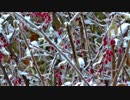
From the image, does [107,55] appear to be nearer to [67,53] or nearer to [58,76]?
[67,53]

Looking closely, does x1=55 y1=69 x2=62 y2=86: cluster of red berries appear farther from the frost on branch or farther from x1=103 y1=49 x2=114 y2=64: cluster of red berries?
x1=103 y1=49 x2=114 y2=64: cluster of red berries

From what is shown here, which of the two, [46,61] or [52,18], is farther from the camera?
[46,61]

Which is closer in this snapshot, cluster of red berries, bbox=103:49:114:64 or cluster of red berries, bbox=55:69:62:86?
cluster of red berries, bbox=103:49:114:64

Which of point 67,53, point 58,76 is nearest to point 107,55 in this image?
point 67,53

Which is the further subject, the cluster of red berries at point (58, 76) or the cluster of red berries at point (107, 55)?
the cluster of red berries at point (58, 76)

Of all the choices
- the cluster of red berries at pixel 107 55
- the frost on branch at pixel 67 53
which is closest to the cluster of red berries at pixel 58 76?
the frost on branch at pixel 67 53

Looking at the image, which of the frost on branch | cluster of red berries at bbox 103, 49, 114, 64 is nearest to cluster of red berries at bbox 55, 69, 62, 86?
the frost on branch

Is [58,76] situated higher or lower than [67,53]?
lower

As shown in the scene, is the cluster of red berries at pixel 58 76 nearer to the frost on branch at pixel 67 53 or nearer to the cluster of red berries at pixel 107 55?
the frost on branch at pixel 67 53
